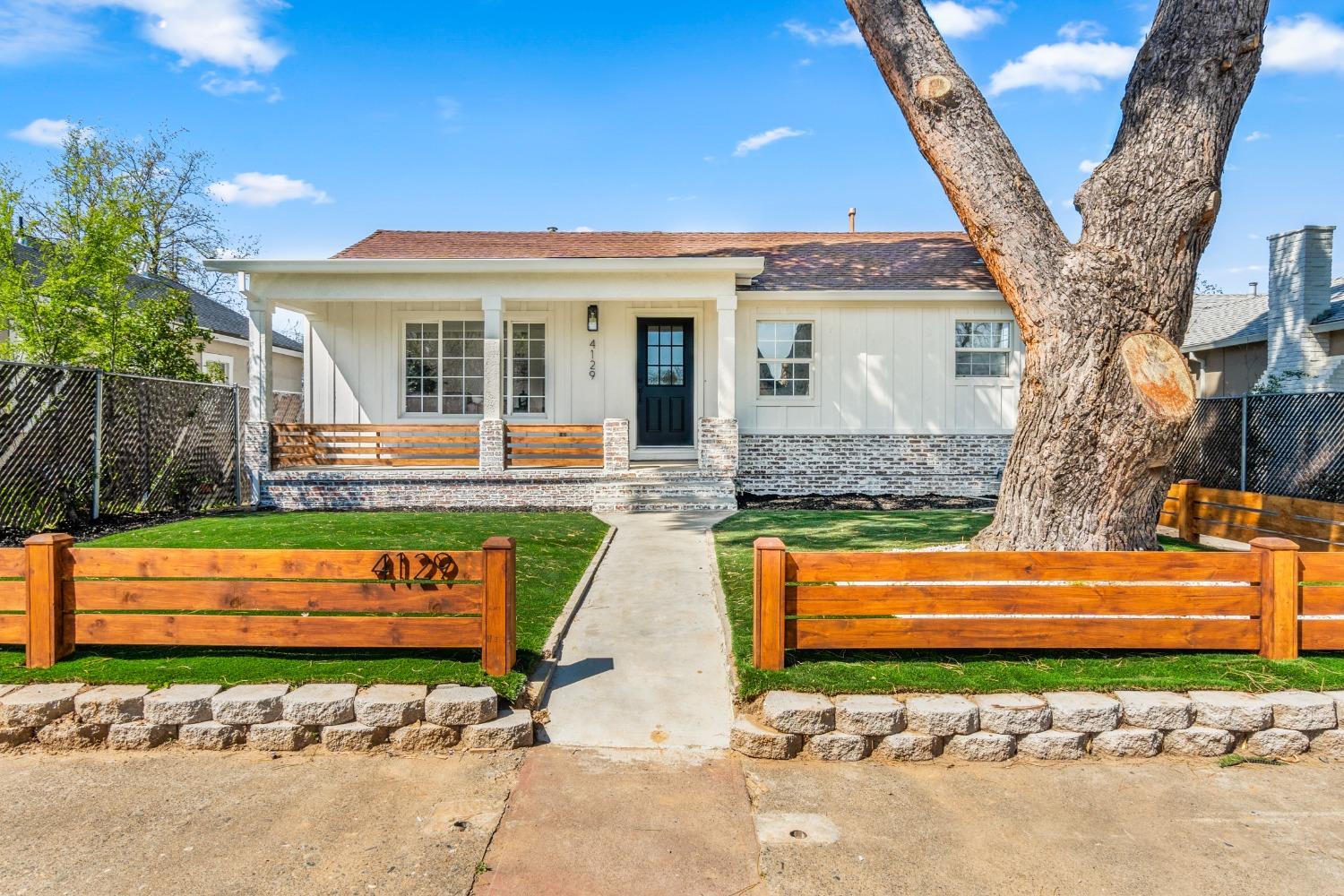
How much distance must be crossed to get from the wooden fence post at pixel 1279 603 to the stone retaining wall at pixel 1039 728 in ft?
1.38

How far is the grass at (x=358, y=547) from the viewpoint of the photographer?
3717mm

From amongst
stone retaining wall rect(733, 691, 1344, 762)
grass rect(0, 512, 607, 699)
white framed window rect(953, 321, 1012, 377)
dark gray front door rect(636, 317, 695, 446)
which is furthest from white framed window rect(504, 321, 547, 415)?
stone retaining wall rect(733, 691, 1344, 762)

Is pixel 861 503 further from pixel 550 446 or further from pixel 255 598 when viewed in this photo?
pixel 255 598

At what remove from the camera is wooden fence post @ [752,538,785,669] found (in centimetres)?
376

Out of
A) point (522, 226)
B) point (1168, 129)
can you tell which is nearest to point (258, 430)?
point (522, 226)

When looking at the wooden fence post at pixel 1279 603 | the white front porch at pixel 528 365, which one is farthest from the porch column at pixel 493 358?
the wooden fence post at pixel 1279 603

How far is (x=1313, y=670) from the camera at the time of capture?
3.78 meters

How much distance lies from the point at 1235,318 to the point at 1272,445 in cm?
999

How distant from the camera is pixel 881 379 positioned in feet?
37.7

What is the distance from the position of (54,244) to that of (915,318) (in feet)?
42.3

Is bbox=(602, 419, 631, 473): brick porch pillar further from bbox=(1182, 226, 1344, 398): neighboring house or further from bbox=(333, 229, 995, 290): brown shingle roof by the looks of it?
bbox=(1182, 226, 1344, 398): neighboring house

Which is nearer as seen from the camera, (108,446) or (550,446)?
(108,446)

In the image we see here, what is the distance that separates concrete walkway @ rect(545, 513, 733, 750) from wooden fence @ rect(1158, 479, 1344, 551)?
562 centimetres

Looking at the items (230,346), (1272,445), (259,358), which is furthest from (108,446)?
(1272,445)
